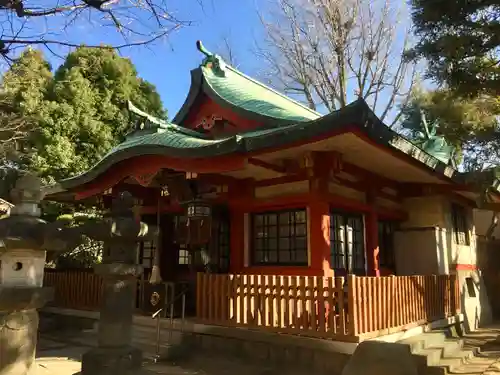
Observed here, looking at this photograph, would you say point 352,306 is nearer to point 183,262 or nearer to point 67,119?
point 183,262

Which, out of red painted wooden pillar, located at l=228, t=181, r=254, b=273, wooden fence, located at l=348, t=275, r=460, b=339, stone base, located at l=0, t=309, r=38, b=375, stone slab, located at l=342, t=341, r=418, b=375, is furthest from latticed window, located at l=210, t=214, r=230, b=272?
stone slab, located at l=342, t=341, r=418, b=375

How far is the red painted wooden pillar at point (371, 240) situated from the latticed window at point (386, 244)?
1304mm

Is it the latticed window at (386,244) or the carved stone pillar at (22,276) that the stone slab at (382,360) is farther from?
the latticed window at (386,244)

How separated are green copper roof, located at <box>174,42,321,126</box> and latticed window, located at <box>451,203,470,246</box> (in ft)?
15.9

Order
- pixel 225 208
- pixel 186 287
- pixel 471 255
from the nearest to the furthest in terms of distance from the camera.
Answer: pixel 186 287
pixel 225 208
pixel 471 255

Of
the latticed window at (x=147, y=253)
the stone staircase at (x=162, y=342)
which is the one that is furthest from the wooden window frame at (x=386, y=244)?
the latticed window at (x=147, y=253)

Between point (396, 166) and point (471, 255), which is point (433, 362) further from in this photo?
point (471, 255)

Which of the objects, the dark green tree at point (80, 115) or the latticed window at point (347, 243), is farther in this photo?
the dark green tree at point (80, 115)

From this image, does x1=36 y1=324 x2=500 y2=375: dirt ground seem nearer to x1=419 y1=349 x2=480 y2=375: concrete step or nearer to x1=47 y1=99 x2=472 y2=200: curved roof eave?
x1=419 y1=349 x2=480 y2=375: concrete step

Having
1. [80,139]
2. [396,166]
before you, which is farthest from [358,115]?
[80,139]

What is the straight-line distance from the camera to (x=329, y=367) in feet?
21.1

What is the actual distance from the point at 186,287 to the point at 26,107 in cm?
1294

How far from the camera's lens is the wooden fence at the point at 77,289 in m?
10.7

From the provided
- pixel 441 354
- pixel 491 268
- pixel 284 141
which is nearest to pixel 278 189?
pixel 284 141
